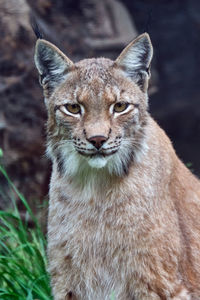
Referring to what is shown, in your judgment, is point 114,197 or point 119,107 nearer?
point 119,107

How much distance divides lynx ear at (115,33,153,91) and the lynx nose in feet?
2.28

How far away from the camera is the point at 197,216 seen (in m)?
4.59

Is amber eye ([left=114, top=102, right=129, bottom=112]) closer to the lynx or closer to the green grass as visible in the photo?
the lynx

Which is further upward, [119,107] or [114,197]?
[119,107]

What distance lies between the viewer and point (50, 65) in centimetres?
433

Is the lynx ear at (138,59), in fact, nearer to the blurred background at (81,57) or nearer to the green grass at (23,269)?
the blurred background at (81,57)

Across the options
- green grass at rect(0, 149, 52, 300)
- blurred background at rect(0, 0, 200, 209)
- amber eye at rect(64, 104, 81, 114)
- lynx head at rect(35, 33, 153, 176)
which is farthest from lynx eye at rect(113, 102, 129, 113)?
green grass at rect(0, 149, 52, 300)

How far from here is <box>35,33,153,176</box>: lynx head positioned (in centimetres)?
400

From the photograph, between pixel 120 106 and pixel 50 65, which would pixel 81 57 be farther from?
pixel 120 106

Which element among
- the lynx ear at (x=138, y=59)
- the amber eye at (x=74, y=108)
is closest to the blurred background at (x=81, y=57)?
the lynx ear at (x=138, y=59)

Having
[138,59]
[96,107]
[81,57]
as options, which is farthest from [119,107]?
[81,57]

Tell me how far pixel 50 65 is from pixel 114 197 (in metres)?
1.08

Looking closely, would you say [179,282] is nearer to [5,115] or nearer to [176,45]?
[5,115]

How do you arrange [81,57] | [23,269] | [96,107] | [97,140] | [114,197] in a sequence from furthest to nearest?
[81,57]
[23,269]
[114,197]
[96,107]
[97,140]
